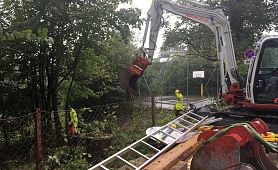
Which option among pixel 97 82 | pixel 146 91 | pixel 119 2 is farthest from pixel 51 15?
pixel 146 91

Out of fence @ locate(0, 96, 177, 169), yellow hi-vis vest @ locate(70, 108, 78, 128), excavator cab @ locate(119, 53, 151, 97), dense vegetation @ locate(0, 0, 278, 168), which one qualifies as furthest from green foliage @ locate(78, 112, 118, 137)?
excavator cab @ locate(119, 53, 151, 97)

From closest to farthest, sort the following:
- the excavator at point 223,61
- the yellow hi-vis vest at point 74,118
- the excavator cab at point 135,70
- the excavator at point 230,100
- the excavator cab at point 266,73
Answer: the excavator at point 230,100 < the yellow hi-vis vest at point 74,118 < the excavator cab at point 266,73 < the excavator at point 223,61 < the excavator cab at point 135,70

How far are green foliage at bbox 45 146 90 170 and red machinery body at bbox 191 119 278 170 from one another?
2039mm

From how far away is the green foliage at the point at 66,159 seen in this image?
4.94m

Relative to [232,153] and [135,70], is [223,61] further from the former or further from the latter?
[232,153]

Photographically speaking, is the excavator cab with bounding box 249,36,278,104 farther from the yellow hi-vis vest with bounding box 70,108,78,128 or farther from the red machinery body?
the yellow hi-vis vest with bounding box 70,108,78,128

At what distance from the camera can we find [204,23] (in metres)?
8.31

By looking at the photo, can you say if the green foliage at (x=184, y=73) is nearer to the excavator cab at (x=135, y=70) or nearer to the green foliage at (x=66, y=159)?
the excavator cab at (x=135, y=70)

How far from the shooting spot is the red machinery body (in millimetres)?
3666

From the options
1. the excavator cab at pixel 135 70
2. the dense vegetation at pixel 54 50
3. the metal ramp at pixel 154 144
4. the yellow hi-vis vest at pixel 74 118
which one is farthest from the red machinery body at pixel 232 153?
the excavator cab at pixel 135 70

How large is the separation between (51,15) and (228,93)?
4778 millimetres

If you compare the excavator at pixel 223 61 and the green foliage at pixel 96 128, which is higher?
the excavator at pixel 223 61

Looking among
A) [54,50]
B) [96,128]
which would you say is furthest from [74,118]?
[54,50]

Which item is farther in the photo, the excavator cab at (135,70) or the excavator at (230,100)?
the excavator cab at (135,70)
